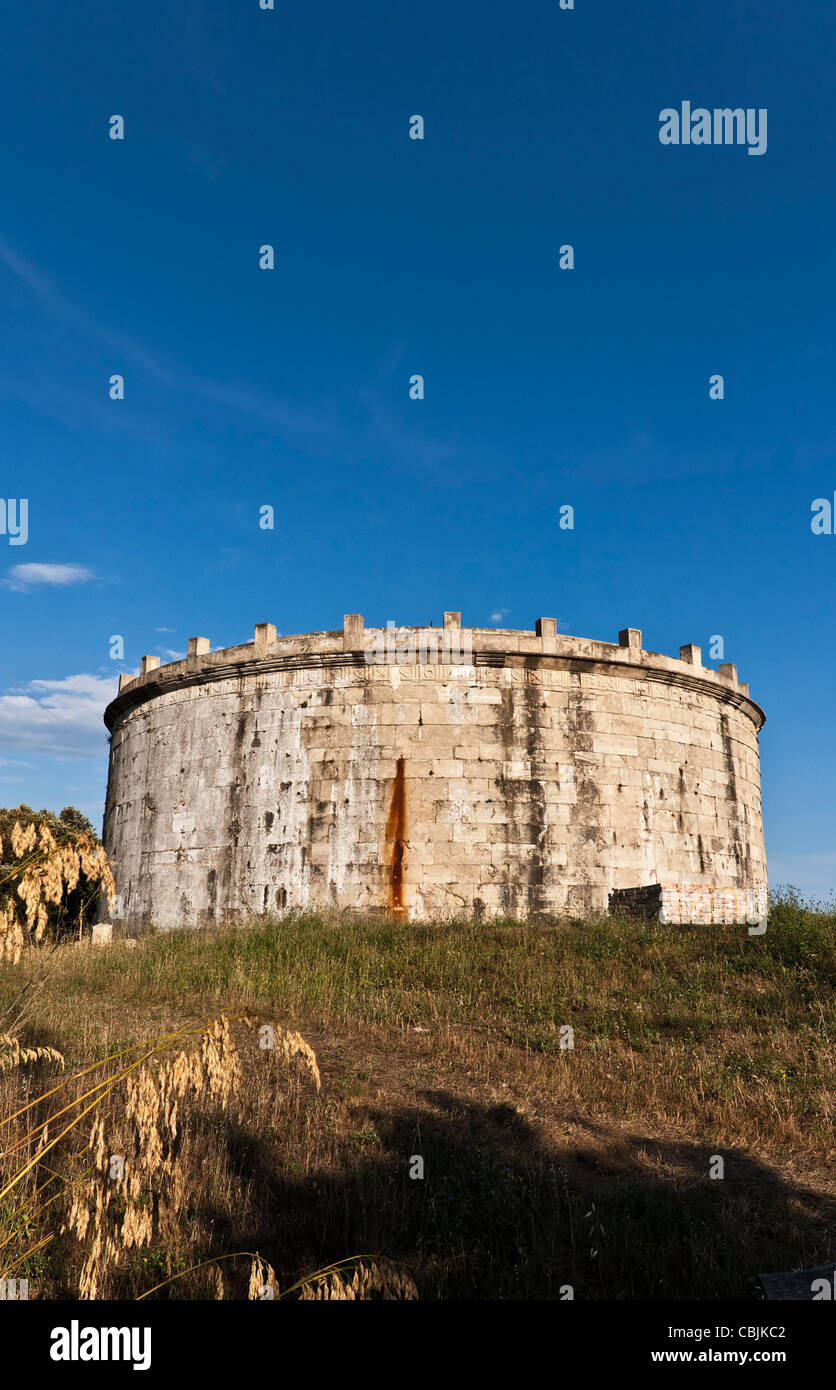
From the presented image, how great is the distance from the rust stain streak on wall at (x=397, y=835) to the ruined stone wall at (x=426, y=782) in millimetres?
36

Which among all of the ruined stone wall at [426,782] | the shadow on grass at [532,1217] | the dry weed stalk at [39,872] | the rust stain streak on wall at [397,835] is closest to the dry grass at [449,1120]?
the shadow on grass at [532,1217]

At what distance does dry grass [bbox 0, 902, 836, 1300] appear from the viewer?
4.69 meters

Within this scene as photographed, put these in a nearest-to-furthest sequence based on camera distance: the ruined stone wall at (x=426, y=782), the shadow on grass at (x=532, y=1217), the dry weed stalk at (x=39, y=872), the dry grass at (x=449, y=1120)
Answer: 1. the dry weed stalk at (x=39, y=872)
2. the dry grass at (x=449, y=1120)
3. the shadow on grass at (x=532, y=1217)
4. the ruined stone wall at (x=426, y=782)

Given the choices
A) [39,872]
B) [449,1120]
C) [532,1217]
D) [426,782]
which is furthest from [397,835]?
[39,872]

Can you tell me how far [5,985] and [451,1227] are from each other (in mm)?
7856

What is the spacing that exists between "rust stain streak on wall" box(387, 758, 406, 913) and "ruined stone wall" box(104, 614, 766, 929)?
0.04 m

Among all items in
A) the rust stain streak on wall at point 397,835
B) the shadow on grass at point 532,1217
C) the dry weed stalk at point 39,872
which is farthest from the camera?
the rust stain streak on wall at point 397,835

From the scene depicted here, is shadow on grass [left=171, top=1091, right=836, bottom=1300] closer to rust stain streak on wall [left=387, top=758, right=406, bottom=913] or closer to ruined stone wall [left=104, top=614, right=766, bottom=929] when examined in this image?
rust stain streak on wall [left=387, top=758, right=406, bottom=913]

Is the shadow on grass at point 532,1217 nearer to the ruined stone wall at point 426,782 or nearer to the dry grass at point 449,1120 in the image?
the dry grass at point 449,1120

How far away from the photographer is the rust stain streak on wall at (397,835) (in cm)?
1548

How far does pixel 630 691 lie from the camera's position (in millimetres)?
17281

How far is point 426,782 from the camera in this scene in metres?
15.9
